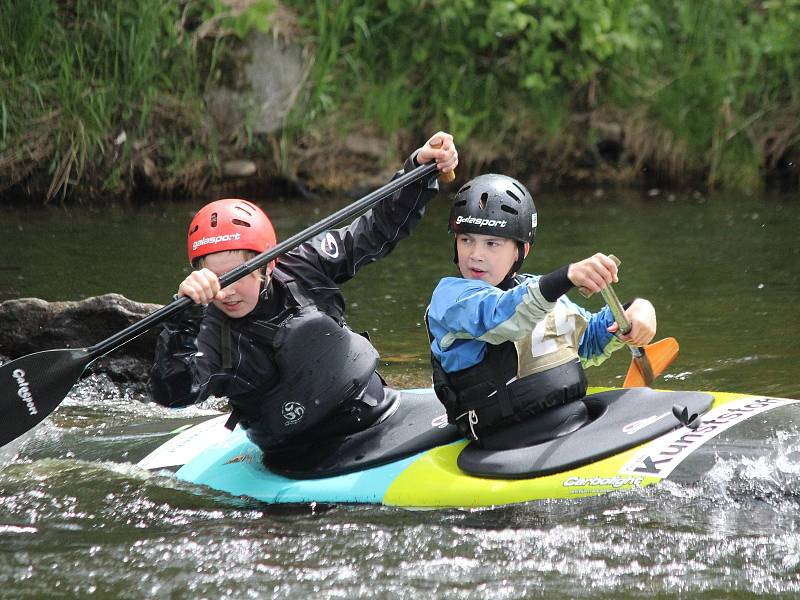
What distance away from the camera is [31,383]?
14.6 feet

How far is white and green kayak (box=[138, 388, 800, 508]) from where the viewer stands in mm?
3881

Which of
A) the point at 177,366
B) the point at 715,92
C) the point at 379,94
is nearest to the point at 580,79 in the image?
the point at 715,92

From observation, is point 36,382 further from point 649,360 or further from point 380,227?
point 649,360

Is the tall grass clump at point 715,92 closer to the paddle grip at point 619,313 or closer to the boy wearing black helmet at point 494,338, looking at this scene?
the boy wearing black helmet at point 494,338

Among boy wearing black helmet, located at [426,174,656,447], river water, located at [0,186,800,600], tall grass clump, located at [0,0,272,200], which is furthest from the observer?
tall grass clump, located at [0,0,272,200]

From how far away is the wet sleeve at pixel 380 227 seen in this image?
4.65 metres

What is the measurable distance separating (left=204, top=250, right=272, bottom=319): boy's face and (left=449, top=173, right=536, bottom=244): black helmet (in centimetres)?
73

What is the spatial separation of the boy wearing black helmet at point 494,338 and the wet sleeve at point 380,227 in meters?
0.53

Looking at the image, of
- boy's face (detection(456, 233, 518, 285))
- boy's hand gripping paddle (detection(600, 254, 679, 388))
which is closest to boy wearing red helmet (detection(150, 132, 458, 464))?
boy's face (detection(456, 233, 518, 285))

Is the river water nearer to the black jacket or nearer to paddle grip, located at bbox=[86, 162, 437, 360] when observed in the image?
the black jacket

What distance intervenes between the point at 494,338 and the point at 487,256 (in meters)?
0.32

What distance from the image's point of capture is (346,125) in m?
11.2

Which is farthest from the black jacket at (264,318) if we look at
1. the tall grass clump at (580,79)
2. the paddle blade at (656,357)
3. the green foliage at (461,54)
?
the tall grass clump at (580,79)

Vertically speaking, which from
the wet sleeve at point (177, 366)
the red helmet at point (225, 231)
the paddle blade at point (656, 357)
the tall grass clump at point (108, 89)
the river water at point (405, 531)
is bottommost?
the river water at point (405, 531)
